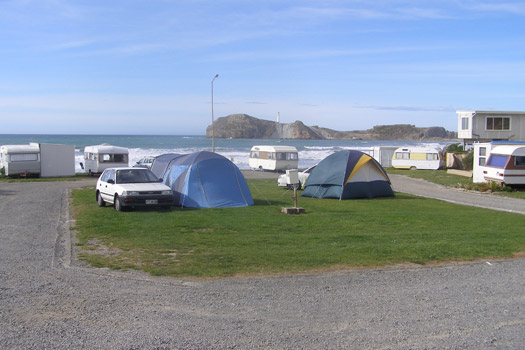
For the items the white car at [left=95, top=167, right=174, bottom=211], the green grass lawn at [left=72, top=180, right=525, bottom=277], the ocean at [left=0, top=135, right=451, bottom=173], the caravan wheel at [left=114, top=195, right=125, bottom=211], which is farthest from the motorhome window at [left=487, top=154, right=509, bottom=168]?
the ocean at [left=0, top=135, right=451, bottom=173]

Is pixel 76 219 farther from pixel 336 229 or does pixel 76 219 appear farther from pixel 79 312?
pixel 79 312

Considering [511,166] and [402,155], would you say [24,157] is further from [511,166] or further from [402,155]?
[402,155]

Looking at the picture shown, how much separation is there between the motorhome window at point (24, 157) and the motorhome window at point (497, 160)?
1120 inches

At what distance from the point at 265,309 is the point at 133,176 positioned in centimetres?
1184

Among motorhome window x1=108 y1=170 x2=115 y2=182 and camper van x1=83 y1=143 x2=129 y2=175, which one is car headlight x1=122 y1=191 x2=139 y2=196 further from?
camper van x1=83 y1=143 x2=129 y2=175

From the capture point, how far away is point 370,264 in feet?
30.8

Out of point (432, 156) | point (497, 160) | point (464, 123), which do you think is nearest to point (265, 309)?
point (497, 160)

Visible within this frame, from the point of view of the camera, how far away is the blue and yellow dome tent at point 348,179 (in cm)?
2147

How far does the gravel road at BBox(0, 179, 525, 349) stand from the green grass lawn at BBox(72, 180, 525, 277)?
2.42 ft

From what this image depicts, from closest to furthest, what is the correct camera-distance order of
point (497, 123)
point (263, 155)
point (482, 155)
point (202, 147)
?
1. point (482, 155)
2. point (497, 123)
3. point (263, 155)
4. point (202, 147)

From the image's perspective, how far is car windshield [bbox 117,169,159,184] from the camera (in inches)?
680

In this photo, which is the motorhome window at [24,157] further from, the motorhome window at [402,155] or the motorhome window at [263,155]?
the motorhome window at [402,155]

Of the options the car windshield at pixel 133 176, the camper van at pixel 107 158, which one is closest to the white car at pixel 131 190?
the car windshield at pixel 133 176

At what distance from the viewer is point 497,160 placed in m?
26.8
